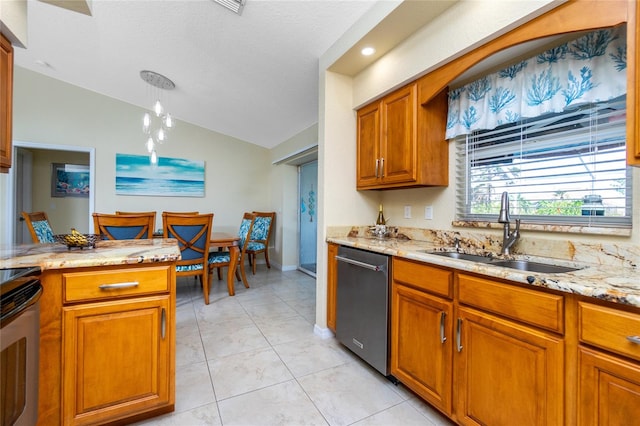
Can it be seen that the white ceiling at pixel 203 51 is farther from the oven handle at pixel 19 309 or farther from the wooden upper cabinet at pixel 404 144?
the oven handle at pixel 19 309

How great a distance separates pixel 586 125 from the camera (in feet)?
4.94

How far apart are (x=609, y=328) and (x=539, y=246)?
0.76 m

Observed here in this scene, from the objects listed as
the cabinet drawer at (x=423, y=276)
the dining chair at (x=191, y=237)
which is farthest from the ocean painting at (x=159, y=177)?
the cabinet drawer at (x=423, y=276)

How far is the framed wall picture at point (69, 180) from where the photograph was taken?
4.95 metres

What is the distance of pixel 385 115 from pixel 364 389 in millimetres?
2010

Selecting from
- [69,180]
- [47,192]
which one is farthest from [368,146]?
[47,192]

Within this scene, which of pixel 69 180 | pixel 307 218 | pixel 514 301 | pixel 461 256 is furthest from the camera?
pixel 307 218

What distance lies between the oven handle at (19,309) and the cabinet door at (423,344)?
174 centimetres

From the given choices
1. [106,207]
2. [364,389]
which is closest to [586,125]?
[364,389]

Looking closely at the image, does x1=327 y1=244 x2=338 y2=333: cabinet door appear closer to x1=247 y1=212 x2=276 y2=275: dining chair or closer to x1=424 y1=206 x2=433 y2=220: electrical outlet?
x1=424 y1=206 x2=433 y2=220: electrical outlet

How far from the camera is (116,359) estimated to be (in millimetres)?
1368

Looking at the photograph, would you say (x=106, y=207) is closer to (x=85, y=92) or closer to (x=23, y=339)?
(x=85, y=92)

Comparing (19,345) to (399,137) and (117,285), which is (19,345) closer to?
(117,285)

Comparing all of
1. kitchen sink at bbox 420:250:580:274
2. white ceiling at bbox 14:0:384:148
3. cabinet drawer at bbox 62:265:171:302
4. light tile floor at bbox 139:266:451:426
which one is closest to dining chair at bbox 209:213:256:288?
light tile floor at bbox 139:266:451:426
